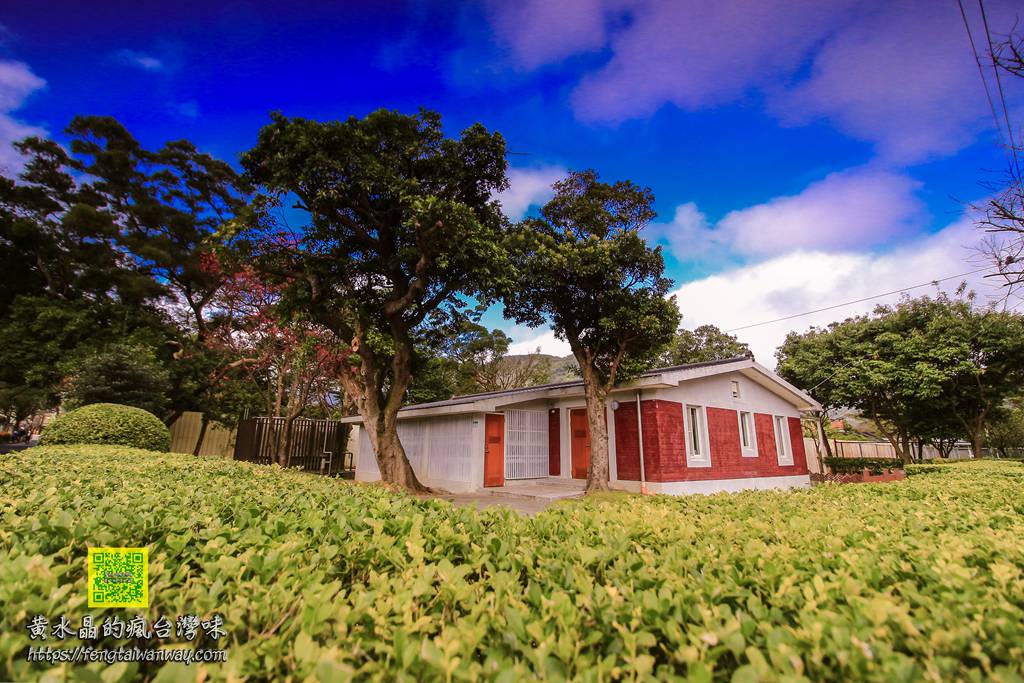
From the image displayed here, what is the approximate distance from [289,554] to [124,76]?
12691mm

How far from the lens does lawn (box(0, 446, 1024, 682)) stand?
48.8 inches

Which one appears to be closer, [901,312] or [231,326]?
[231,326]

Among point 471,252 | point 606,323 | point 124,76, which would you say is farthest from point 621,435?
point 124,76

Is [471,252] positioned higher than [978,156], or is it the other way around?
[471,252]

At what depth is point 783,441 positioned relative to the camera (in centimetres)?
1759

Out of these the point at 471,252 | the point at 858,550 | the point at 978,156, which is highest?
the point at 471,252

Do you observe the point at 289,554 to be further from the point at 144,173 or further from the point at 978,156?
the point at 144,173

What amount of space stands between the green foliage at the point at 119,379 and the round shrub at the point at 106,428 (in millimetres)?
3860

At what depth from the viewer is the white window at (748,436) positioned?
15619mm

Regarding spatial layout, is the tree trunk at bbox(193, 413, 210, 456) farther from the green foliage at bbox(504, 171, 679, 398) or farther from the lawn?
the lawn

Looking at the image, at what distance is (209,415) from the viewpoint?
20.1m

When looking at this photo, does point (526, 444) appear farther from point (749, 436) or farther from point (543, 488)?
point (749, 436)

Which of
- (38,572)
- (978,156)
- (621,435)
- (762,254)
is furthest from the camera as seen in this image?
(762,254)

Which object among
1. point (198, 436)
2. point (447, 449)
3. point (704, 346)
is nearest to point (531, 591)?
point (447, 449)
